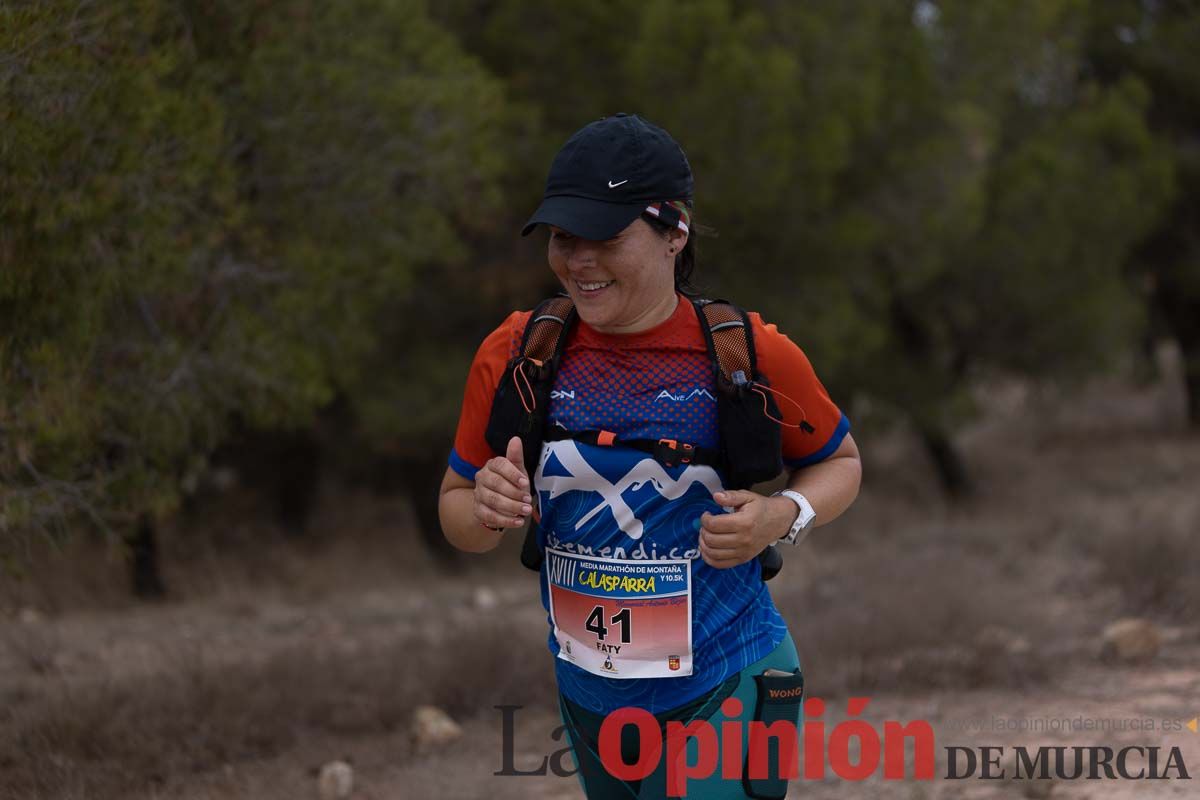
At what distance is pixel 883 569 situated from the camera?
936 cm

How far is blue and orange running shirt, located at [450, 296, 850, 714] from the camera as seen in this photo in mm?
2584

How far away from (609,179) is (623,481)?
24.5 inches

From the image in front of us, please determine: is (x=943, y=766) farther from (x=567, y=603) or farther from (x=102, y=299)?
(x=102, y=299)

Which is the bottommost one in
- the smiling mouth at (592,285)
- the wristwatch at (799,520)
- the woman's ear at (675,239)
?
the wristwatch at (799,520)

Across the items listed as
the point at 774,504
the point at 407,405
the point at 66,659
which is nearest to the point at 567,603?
the point at 774,504

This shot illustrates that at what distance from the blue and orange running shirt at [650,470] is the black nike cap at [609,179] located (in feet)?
0.95

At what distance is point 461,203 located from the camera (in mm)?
7812

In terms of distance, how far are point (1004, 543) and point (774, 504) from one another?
9.59 m

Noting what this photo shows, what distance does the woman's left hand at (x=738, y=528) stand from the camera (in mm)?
2445

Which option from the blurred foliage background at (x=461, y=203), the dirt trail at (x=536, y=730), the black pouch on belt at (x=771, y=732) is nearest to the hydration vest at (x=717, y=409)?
the black pouch on belt at (x=771, y=732)

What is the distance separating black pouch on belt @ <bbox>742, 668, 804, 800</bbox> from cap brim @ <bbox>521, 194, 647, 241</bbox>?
100 centimetres

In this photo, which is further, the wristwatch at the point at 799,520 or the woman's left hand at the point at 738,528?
the wristwatch at the point at 799,520

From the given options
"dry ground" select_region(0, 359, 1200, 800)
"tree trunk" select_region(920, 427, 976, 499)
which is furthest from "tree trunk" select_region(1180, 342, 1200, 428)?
"dry ground" select_region(0, 359, 1200, 800)

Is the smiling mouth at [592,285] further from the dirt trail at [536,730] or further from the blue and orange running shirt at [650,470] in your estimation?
the dirt trail at [536,730]
